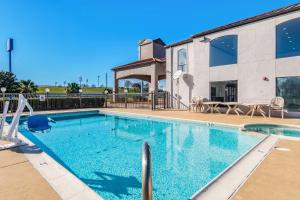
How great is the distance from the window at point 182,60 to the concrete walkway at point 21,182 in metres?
12.5

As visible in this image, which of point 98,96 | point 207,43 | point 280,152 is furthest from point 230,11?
point 280,152

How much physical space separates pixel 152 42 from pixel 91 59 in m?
23.5

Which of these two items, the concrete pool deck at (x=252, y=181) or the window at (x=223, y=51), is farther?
the window at (x=223, y=51)

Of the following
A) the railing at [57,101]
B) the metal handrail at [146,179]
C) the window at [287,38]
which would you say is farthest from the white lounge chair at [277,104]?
the railing at [57,101]

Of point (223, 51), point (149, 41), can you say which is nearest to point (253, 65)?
point (223, 51)

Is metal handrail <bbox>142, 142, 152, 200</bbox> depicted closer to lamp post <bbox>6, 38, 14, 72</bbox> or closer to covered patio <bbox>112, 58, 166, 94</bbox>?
covered patio <bbox>112, 58, 166, 94</bbox>

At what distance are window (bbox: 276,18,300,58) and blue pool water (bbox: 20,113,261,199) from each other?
5758mm

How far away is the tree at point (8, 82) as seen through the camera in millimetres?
26156

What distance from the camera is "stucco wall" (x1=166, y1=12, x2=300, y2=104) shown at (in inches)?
392

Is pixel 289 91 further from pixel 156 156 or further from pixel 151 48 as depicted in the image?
pixel 151 48

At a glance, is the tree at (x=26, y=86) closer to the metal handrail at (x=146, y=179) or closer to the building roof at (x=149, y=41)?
the building roof at (x=149, y=41)

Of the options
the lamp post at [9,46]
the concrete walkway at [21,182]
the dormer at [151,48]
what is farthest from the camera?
the lamp post at [9,46]

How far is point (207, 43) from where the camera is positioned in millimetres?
12906

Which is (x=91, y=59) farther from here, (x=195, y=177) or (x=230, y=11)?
(x=195, y=177)
